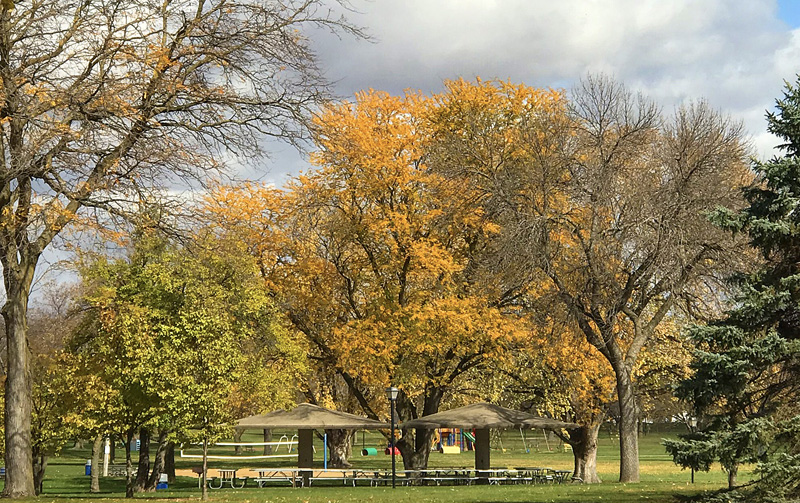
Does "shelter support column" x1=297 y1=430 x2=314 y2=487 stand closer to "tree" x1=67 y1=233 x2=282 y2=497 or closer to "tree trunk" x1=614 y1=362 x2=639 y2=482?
"tree" x1=67 y1=233 x2=282 y2=497

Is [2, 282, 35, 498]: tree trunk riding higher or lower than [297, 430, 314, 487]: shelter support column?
higher

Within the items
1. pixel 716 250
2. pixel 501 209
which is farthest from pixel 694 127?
pixel 501 209

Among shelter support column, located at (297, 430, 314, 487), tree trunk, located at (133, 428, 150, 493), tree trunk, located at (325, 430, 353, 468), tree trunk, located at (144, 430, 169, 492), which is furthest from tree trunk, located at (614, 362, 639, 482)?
tree trunk, located at (325, 430, 353, 468)

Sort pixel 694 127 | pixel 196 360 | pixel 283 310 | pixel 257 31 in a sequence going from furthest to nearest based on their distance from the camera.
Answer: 1. pixel 283 310
2. pixel 694 127
3. pixel 196 360
4. pixel 257 31

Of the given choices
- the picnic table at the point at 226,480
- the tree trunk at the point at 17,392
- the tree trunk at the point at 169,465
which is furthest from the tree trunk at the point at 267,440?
the tree trunk at the point at 17,392

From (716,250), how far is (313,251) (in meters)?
14.4

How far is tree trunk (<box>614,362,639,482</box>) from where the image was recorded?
25.4 m

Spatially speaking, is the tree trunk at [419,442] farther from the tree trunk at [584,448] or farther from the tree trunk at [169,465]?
the tree trunk at [169,465]

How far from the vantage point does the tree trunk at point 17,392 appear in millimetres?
16922

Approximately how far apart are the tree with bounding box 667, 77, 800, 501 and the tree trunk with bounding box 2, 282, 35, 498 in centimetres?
1203

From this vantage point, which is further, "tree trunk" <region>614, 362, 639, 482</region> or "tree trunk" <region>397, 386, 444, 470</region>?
"tree trunk" <region>397, 386, 444, 470</region>

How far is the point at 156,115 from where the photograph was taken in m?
17.7

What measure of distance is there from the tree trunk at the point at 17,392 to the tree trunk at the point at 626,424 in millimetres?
15782

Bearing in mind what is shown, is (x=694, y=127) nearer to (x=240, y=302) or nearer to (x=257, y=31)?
(x=257, y=31)
